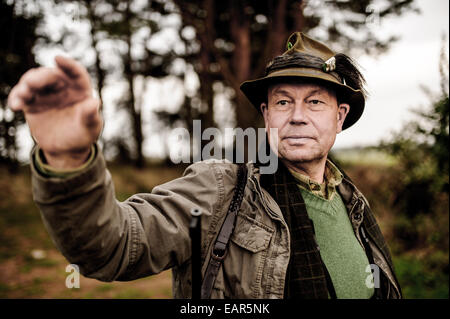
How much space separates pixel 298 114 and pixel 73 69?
4.18 ft

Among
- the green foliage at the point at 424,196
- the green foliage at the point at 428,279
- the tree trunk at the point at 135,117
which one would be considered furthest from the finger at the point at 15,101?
the tree trunk at the point at 135,117

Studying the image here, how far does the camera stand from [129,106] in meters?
17.8

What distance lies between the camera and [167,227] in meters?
1.40

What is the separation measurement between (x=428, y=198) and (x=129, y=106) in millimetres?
16047

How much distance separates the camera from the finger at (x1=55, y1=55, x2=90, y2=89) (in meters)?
0.96

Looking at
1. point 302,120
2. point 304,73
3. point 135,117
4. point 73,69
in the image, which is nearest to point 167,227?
point 73,69

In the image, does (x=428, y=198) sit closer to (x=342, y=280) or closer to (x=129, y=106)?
(x=342, y=280)

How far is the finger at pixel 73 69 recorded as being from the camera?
956mm

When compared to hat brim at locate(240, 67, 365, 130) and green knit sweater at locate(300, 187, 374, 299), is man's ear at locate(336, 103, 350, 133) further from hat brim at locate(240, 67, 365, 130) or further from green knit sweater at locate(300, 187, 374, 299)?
green knit sweater at locate(300, 187, 374, 299)

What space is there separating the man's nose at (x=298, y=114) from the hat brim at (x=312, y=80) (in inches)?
6.6

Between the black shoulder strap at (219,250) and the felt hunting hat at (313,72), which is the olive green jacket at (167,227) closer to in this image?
the black shoulder strap at (219,250)

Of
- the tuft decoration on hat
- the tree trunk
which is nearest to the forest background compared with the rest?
the tuft decoration on hat
